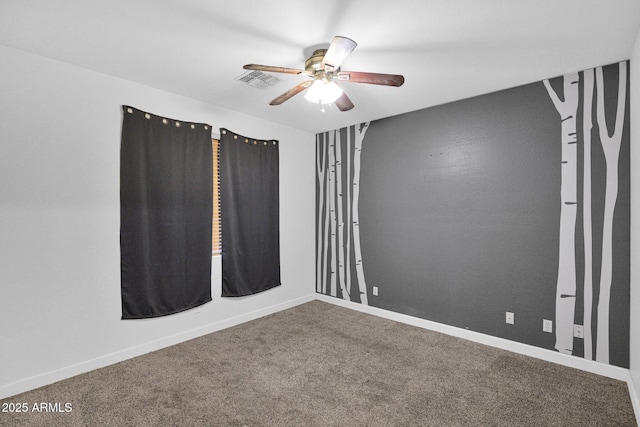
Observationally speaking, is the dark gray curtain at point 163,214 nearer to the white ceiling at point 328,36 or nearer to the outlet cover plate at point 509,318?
the white ceiling at point 328,36

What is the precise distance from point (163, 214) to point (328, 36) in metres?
2.22

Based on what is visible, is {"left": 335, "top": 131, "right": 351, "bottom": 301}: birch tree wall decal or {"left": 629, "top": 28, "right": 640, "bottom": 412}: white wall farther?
{"left": 335, "top": 131, "right": 351, "bottom": 301}: birch tree wall decal

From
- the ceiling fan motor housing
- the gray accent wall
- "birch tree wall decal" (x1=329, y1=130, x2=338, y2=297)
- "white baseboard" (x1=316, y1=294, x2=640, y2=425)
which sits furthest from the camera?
"birch tree wall decal" (x1=329, y1=130, x2=338, y2=297)

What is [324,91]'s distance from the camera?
7.27 feet

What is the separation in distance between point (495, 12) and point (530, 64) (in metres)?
0.93

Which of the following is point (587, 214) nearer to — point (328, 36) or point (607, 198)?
point (607, 198)

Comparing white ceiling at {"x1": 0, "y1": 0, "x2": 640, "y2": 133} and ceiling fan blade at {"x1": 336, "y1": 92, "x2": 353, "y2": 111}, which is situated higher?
white ceiling at {"x1": 0, "y1": 0, "x2": 640, "y2": 133}

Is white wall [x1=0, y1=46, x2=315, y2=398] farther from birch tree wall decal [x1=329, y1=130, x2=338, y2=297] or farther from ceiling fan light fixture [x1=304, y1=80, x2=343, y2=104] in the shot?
birch tree wall decal [x1=329, y1=130, x2=338, y2=297]

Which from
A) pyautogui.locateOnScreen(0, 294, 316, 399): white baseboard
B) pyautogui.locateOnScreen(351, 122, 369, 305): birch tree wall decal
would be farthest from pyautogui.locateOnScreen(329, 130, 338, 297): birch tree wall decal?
pyautogui.locateOnScreen(0, 294, 316, 399): white baseboard

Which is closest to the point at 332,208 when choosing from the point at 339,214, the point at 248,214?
the point at 339,214

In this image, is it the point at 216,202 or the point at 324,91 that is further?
the point at 216,202

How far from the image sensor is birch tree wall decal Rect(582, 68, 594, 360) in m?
2.56

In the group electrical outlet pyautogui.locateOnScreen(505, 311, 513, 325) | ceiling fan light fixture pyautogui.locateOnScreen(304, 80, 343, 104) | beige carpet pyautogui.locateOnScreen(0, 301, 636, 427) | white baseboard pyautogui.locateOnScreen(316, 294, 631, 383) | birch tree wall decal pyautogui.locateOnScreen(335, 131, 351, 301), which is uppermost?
ceiling fan light fixture pyautogui.locateOnScreen(304, 80, 343, 104)

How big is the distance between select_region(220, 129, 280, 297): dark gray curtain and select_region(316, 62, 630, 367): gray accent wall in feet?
3.21
